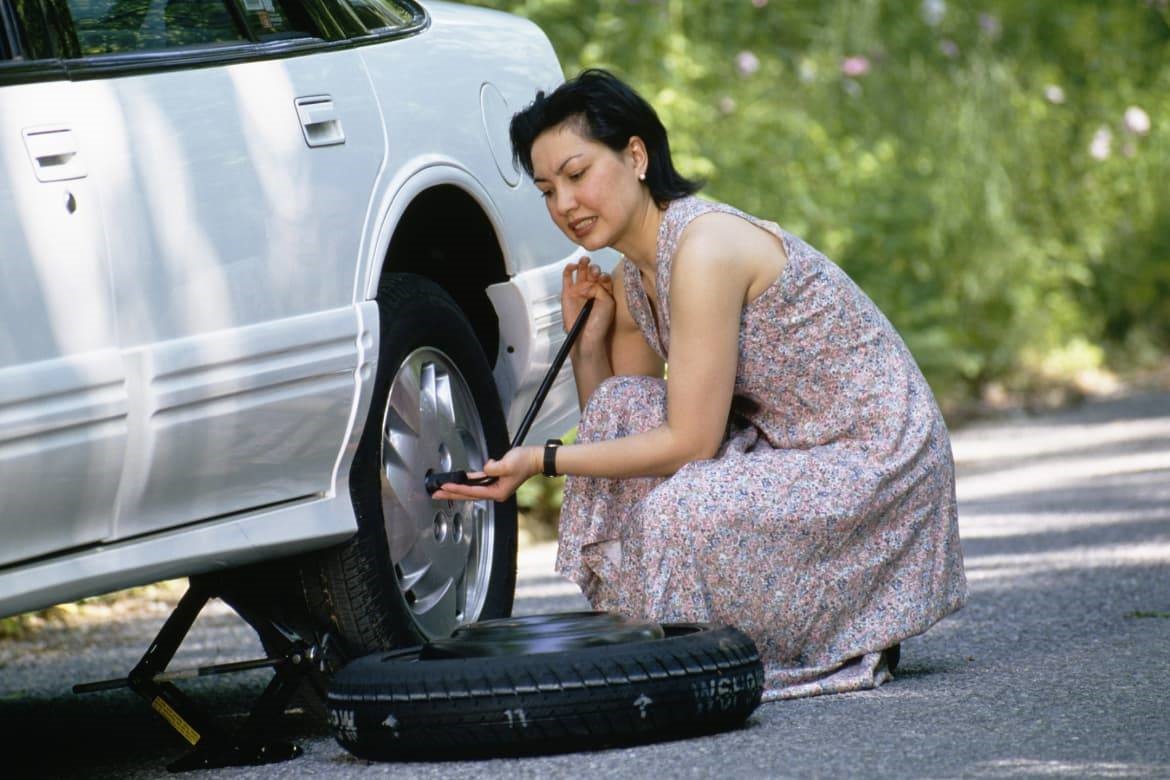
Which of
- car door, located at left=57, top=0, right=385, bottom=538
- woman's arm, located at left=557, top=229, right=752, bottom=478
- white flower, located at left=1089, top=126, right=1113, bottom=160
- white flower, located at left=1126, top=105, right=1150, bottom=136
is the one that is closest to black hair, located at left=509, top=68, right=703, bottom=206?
woman's arm, located at left=557, top=229, right=752, bottom=478

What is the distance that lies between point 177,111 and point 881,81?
7.62 metres

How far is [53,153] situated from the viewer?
2641 mm

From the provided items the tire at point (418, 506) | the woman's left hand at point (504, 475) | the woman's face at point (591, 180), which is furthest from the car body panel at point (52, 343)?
the woman's face at point (591, 180)

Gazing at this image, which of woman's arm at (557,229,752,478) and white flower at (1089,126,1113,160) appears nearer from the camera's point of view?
woman's arm at (557,229,752,478)

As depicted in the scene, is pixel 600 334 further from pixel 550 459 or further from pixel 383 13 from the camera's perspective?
pixel 383 13

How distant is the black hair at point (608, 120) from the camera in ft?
11.0

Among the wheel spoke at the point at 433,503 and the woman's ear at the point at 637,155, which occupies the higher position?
the woman's ear at the point at 637,155

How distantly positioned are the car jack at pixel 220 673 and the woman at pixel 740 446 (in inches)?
16.5

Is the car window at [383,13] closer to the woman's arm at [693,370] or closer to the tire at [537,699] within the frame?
the woman's arm at [693,370]

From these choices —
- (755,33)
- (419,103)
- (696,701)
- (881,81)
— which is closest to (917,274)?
(881,81)

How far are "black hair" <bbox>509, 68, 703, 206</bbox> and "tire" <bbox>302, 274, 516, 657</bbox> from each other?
396mm

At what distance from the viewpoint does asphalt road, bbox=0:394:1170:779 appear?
270cm

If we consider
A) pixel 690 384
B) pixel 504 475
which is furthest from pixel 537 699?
pixel 690 384

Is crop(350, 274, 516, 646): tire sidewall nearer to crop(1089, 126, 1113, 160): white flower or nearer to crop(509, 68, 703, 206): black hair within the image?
crop(509, 68, 703, 206): black hair
